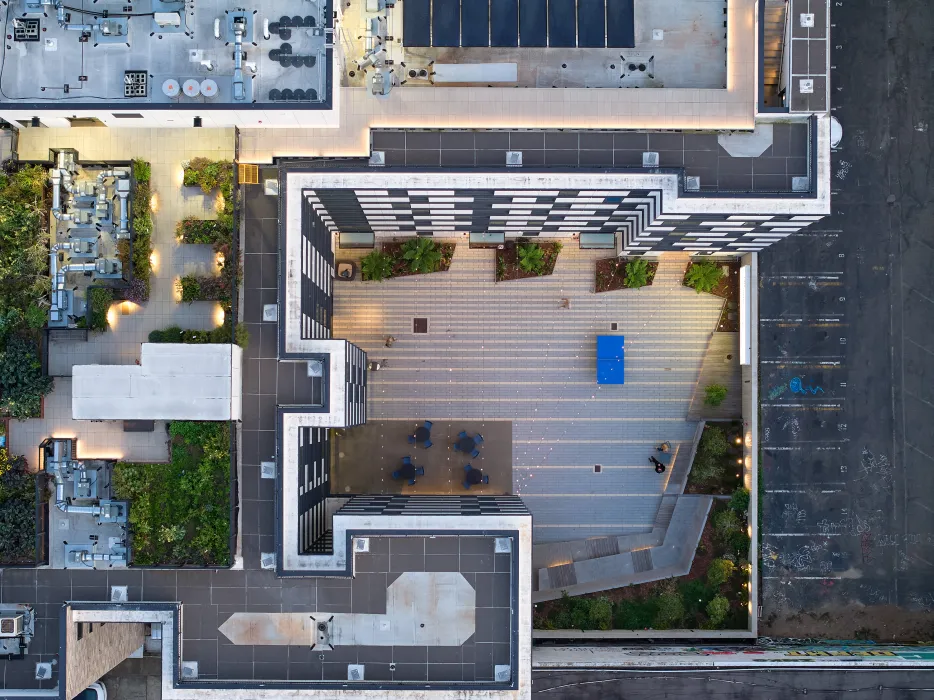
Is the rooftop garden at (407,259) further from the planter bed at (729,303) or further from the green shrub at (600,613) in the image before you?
the green shrub at (600,613)

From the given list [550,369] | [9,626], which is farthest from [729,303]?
[9,626]

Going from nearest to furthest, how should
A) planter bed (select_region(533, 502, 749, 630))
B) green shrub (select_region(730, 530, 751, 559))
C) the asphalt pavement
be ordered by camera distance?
the asphalt pavement < planter bed (select_region(533, 502, 749, 630)) < green shrub (select_region(730, 530, 751, 559))

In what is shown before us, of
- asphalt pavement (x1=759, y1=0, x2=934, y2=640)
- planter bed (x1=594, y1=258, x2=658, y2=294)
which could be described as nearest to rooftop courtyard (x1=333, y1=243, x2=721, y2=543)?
planter bed (x1=594, y1=258, x2=658, y2=294)

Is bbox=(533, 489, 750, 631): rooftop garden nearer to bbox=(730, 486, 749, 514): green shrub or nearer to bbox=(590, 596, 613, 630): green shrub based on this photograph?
bbox=(730, 486, 749, 514): green shrub

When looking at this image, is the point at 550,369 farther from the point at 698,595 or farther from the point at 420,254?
the point at 698,595

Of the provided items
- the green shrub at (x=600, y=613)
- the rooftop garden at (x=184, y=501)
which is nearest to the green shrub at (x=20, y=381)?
the rooftop garden at (x=184, y=501)

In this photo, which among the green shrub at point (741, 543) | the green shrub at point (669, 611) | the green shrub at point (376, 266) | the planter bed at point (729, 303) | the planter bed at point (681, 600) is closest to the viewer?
the green shrub at point (669, 611)
